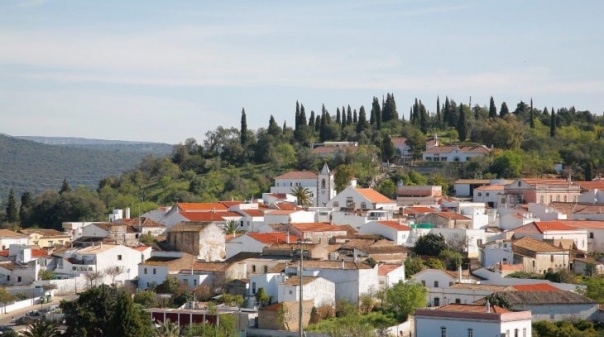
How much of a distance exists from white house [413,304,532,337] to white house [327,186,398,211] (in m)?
25.7

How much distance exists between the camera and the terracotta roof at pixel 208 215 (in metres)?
63.3

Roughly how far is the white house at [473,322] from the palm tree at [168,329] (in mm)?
7957

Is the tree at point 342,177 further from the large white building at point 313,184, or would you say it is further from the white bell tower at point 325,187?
the white bell tower at point 325,187

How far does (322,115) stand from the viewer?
9962 centimetres

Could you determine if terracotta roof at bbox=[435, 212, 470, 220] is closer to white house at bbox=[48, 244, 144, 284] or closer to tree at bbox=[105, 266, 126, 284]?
white house at bbox=[48, 244, 144, 284]

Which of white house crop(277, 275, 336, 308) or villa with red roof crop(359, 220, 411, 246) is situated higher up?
villa with red roof crop(359, 220, 411, 246)

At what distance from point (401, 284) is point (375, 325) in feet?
7.46

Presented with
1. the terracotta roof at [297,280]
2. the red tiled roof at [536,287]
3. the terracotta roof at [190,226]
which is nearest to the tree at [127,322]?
the terracotta roof at [297,280]

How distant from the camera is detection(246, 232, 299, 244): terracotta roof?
2153 inches

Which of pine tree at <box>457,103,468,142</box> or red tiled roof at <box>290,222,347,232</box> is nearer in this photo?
red tiled roof at <box>290,222,347,232</box>

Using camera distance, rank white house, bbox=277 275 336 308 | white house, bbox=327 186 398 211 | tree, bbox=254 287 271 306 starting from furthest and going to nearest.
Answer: white house, bbox=327 186 398 211, tree, bbox=254 287 271 306, white house, bbox=277 275 336 308

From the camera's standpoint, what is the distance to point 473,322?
40.0 meters

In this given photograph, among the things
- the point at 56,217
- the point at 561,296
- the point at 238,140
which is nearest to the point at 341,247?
the point at 561,296

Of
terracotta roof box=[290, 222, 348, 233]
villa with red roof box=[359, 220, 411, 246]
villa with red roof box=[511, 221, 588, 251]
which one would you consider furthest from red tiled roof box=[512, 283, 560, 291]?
terracotta roof box=[290, 222, 348, 233]
